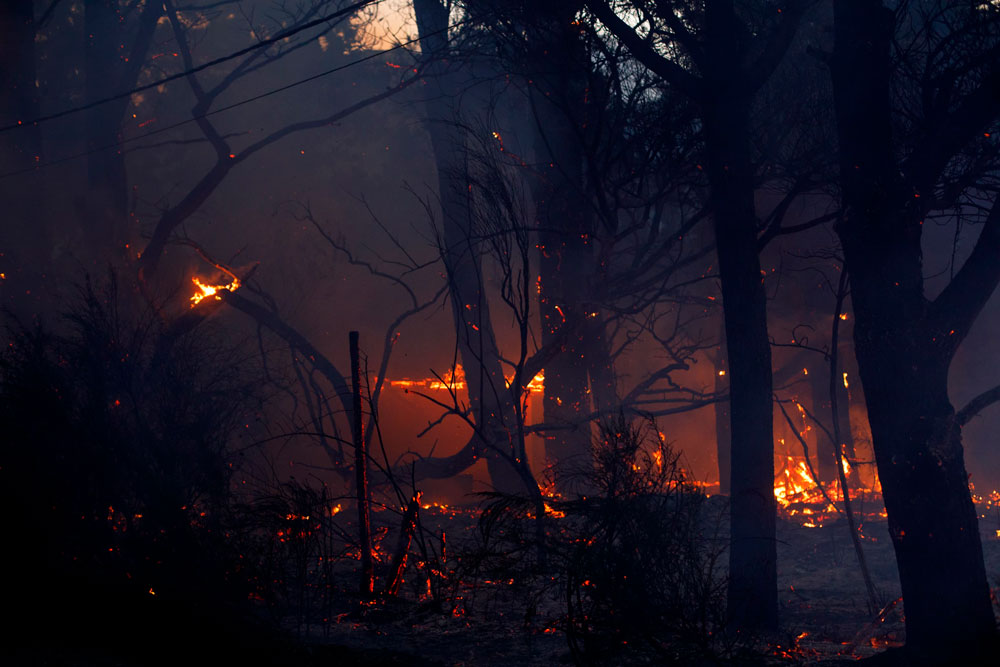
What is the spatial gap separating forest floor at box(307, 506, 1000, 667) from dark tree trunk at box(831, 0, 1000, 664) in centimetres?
60

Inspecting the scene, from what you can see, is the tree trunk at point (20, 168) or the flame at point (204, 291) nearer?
the flame at point (204, 291)

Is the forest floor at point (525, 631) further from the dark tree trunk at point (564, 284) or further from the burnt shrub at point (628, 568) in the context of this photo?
the dark tree trunk at point (564, 284)

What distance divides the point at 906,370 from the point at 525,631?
3.50 meters

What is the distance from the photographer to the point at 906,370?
18.8 feet

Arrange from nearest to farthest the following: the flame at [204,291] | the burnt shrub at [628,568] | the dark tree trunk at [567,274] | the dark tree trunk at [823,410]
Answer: the burnt shrub at [628,568] → the dark tree trunk at [567,274] → the flame at [204,291] → the dark tree trunk at [823,410]

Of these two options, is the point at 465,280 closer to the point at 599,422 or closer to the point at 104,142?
the point at 599,422

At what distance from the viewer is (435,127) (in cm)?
1611

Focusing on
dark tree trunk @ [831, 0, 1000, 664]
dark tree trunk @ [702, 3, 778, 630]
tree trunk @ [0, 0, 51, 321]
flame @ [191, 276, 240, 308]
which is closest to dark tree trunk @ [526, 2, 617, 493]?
dark tree trunk @ [702, 3, 778, 630]

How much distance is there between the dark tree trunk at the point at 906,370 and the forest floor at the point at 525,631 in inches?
23.8

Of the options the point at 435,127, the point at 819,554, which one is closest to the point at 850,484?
the point at 819,554

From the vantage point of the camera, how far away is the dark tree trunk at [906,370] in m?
5.55

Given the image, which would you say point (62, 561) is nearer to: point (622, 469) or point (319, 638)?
point (319, 638)

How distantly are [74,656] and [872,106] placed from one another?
278 inches

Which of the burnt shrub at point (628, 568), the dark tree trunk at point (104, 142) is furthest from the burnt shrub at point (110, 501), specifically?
the dark tree trunk at point (104, 142)
